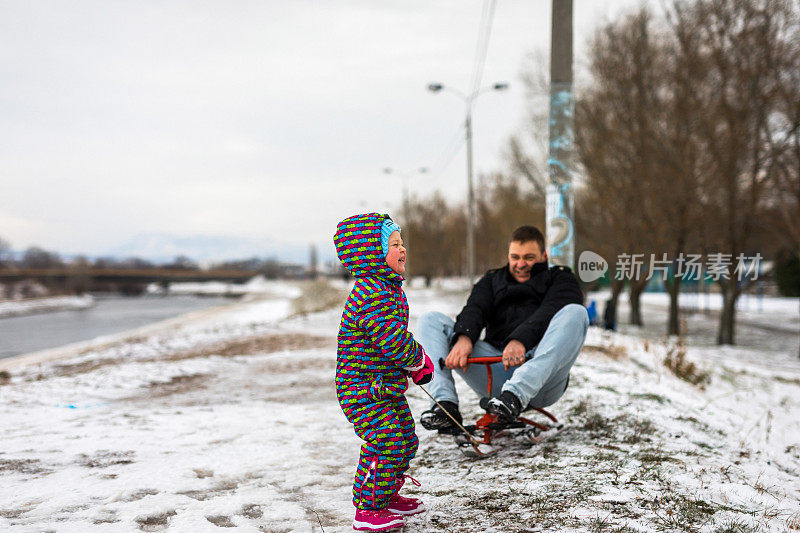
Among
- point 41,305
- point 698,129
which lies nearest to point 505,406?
point 698,129

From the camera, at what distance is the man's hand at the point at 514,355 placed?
136 inches

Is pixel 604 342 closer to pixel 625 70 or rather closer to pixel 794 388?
pixel 794 388

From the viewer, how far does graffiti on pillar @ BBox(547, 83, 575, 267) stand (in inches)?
247

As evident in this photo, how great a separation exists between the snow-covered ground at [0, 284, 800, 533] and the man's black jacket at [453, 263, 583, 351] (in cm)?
80

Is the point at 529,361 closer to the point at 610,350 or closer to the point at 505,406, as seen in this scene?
the point at 505,406

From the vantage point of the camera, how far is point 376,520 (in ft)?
8.55

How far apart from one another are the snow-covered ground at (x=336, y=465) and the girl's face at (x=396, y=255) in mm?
1299

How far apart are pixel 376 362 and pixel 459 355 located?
1043mm

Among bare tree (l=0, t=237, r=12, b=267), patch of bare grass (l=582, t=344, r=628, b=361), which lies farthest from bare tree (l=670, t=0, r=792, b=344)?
bare tree (l=0, t=237, r=12, b=267)

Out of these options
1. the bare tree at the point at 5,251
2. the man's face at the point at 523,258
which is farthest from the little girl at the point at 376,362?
the bare tree at the point at 5,251

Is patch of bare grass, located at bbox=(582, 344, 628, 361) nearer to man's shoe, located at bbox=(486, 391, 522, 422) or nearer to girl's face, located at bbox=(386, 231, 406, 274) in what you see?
man's shoe, located at bbox=(486, 391, 522, 422)

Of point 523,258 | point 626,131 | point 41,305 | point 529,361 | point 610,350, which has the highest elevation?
point 626,131

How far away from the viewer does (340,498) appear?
3.18 metres

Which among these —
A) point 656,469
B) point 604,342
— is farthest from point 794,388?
point 656,469
